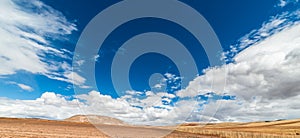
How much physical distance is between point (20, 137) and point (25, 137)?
57 cm

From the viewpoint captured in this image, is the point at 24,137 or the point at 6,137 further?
the point at 24,137

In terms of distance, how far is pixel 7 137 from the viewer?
1109 inches

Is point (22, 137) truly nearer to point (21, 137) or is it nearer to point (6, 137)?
point (21, 137)

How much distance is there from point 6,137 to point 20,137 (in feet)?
6.09

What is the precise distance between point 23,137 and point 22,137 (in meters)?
0.12

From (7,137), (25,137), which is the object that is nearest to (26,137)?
(25,137)

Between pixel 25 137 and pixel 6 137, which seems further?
pixel 25 137

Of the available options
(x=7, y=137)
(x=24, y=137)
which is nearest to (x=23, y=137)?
(x=24, y=137)

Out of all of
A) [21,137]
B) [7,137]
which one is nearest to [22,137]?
[21,137]

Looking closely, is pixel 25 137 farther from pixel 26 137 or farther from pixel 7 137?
pixel 7 137

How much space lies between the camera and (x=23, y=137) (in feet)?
98.1

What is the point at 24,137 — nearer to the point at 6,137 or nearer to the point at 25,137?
the point at 25,137

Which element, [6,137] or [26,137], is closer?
[6,137]

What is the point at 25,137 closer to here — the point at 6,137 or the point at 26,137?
the point at 26,137
